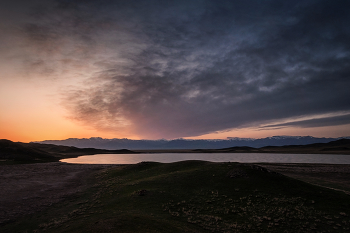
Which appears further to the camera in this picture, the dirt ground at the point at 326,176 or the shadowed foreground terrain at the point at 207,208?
the dirt ground at the point at 326,176

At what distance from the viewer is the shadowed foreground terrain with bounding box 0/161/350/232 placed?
684 inches

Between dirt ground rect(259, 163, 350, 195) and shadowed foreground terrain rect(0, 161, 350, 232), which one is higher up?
shadowed foreground terrain rect(0, 161, 350, 232)

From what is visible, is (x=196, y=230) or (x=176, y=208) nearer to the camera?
(x=196, y=230)

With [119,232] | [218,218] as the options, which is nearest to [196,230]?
[218,218]

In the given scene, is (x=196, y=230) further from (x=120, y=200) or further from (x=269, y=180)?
(x=269, y=180)

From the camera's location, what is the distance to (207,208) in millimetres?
22594

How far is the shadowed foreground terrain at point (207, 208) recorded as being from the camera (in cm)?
1738

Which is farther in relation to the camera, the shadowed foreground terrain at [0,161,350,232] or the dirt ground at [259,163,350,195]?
the dirt ground at [259,163,350,195]

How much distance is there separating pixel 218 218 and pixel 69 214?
17.5 metres

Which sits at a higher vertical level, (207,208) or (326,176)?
(207,208)

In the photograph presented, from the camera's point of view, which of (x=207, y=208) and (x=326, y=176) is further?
(x=326, y=176)

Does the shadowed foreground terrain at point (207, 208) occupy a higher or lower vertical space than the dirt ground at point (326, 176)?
higher

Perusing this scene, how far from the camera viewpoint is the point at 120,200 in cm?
2670

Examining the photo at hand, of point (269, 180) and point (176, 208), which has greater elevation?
point (269, 180)
